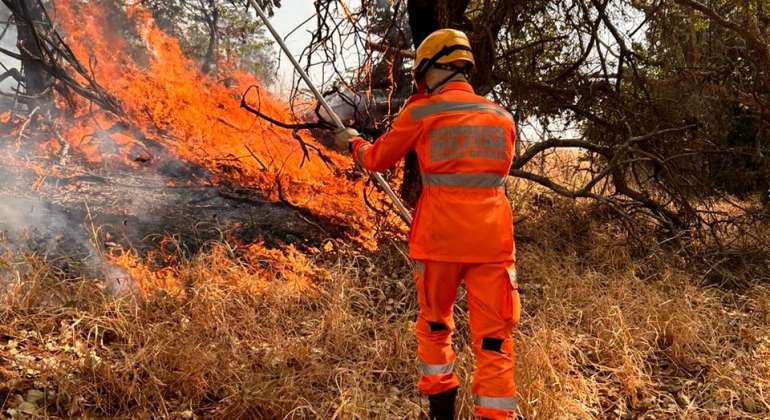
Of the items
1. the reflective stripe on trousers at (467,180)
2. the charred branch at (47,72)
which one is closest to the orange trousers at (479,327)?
the reflective stripe on trousers at (467,180)

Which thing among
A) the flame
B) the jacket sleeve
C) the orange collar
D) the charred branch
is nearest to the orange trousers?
the jacket sleeve

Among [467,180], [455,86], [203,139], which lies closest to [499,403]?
[467,180]

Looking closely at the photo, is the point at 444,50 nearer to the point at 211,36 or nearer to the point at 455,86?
the point at 455,86

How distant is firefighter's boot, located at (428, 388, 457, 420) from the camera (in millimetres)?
2518

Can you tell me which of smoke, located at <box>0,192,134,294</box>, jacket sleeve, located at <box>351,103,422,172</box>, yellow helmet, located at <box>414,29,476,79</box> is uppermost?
yellow helmet, located at <box>414,29,476,79</box>

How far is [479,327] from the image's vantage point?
245 centimetres

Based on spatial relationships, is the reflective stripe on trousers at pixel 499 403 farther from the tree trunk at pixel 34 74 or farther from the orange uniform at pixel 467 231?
the tree trunk at pixel 34 74

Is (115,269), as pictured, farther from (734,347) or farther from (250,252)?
(734,347)

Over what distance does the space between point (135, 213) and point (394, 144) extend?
139 inches

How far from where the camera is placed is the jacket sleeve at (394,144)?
8.34 ft

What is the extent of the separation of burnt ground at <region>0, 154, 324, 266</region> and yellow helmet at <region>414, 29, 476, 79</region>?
257 centimetres

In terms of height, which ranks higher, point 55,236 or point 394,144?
point 394,144

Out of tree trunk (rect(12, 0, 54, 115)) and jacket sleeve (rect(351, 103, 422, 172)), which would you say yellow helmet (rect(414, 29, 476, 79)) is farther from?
tree trunk (rect(12, 0, 54, 115))

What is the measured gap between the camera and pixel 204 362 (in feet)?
9.17
